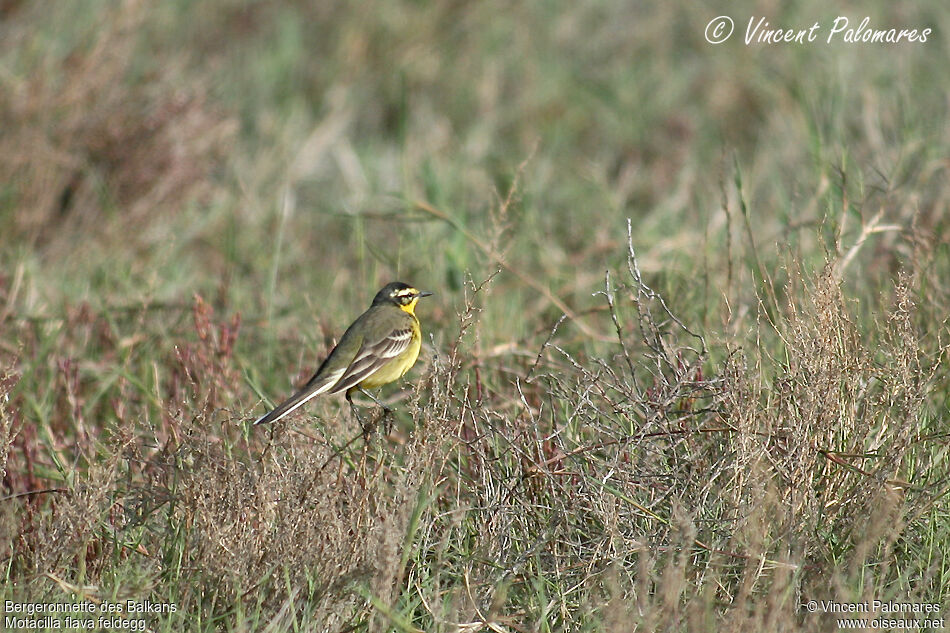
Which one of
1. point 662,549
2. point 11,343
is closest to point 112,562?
point 662,549

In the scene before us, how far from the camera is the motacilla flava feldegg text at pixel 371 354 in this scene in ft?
14.7

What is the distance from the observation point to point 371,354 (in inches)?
182

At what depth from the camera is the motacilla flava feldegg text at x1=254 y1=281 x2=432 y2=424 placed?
14.7 ft

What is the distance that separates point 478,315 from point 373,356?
0.59 m

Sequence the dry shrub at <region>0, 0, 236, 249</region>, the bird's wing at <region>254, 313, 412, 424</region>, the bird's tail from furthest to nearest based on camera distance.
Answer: the dry shrub at <region>0, 0, 236, 249</region>, the bird's wing at <region>254, 313, 412, 424</region>, the bird's tail

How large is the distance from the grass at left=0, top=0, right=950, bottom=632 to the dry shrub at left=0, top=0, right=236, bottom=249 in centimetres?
2

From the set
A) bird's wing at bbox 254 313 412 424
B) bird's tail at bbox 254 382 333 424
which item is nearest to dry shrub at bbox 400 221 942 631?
bird's tail at bbox 254 382 333 424

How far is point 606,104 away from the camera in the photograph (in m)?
9.98
